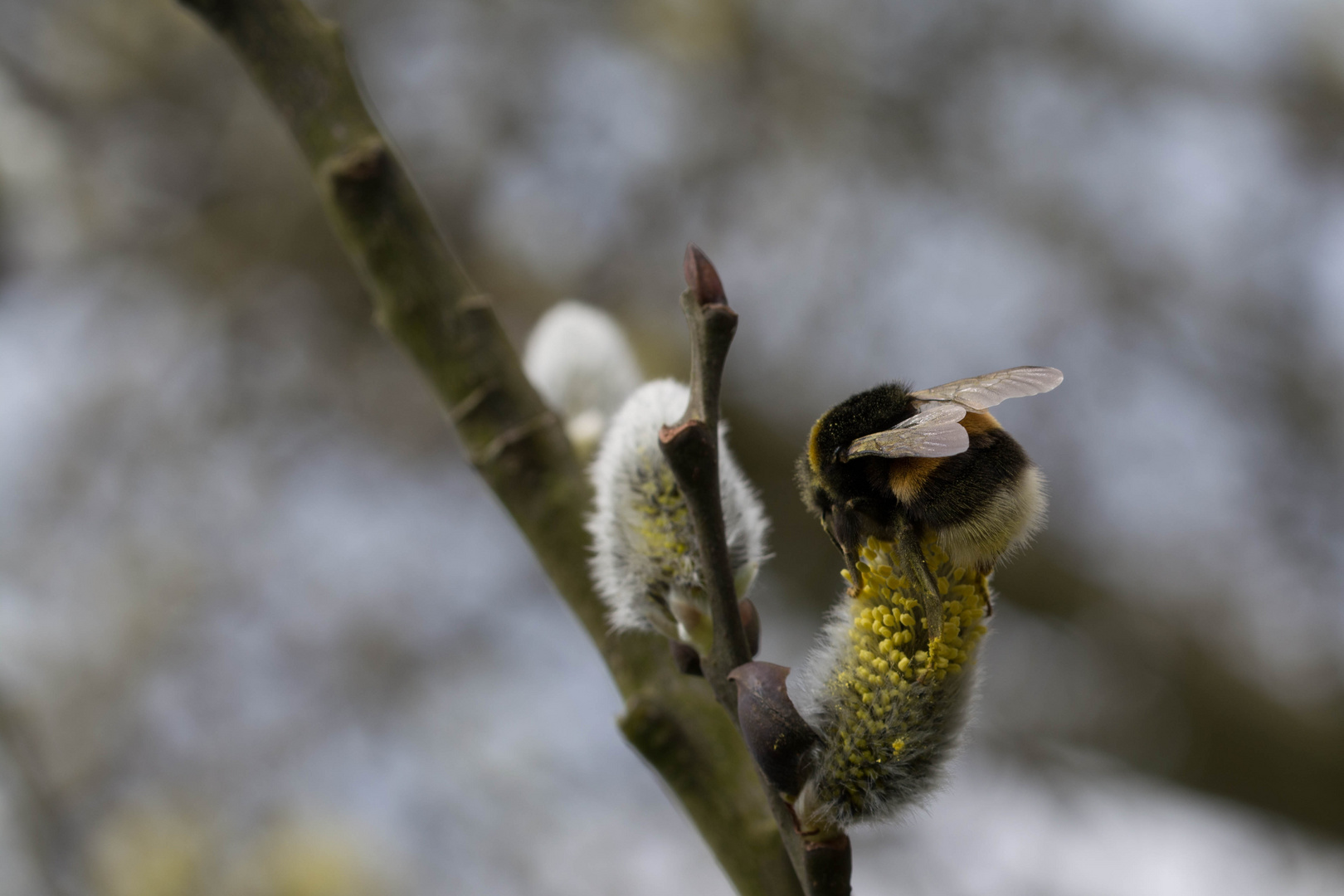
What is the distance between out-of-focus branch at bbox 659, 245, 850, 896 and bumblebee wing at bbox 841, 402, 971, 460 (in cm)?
9

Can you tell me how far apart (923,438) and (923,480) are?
0.10ft

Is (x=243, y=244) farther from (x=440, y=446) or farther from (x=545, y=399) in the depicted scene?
(x=545, y=399)

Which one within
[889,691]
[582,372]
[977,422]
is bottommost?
[889,691]

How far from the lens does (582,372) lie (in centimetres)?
98

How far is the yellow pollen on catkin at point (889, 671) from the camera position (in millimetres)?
513

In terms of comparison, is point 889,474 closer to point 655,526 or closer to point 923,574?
point 923,574

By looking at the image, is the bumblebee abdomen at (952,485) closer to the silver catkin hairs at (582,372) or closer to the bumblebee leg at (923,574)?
the bumblebee leg at (923,574)

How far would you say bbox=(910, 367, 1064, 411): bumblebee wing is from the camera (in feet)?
1.91

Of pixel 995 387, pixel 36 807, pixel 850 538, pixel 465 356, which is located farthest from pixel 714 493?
pixel 36 807

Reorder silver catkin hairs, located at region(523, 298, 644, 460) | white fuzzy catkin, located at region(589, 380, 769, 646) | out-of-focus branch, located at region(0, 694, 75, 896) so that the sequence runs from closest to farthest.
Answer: white fuzzy catkin, located at region(589, 380, 769, 646)
silver catkin hairs, located at region(523, 298, 644, 460)
out-of-focus branch, located at region(0, 694, 75, 896)

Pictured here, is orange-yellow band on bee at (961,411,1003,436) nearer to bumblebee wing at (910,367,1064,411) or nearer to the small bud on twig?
bumblebee wing at (910,367,1064,411)

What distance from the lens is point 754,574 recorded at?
0.66 metres

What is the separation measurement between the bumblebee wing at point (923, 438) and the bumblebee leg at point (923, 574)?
0.05m

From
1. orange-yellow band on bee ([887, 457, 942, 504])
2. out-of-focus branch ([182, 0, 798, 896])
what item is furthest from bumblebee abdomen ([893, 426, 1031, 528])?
out-of-focus branch ([182, 0, 798, 896])
